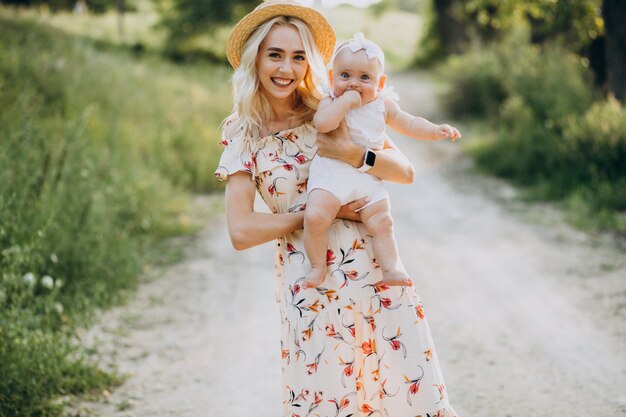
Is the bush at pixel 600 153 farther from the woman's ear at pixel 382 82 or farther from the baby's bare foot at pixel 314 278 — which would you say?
the baby's bare foot at pixel 314 278

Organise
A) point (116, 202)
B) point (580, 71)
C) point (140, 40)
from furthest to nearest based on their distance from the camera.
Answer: point (140, 40) → point (580, 71) → point (116, 202)

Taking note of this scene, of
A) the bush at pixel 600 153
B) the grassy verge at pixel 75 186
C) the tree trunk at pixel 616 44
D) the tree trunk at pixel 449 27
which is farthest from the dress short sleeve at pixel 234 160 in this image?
the tree trunk at pixel 449 27

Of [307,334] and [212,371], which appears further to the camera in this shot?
[212,371]

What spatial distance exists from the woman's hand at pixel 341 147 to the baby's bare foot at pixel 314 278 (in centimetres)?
43

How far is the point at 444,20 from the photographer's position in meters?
21.3

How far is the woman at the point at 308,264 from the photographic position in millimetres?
2566

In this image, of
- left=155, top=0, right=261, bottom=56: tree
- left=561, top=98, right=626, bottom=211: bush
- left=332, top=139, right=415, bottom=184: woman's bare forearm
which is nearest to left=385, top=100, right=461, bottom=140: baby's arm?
left=332, top=139, right=415, bottom=184: woman's bare forearm

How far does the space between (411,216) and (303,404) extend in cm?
567

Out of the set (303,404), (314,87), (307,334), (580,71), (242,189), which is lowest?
(303,404)

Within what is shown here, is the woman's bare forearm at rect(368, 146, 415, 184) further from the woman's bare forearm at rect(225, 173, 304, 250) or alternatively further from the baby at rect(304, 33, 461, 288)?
the woman's bare forearm at rect(225, 173, 304, 250)

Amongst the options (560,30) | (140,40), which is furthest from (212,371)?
(140,40)

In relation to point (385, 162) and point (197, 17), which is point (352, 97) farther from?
point (197, 17)

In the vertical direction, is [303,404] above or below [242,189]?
below

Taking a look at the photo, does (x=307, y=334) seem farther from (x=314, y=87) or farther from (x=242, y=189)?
(x=314, y=87)
